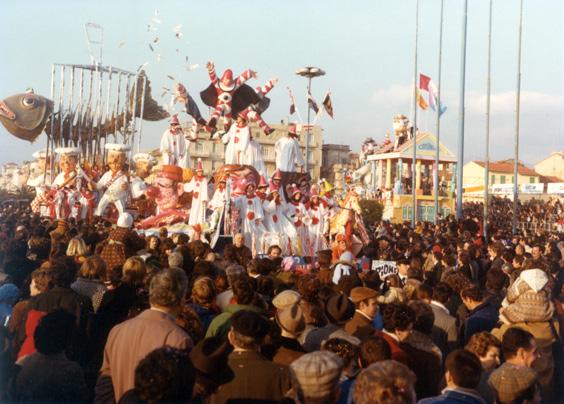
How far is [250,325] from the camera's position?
14.2 ft

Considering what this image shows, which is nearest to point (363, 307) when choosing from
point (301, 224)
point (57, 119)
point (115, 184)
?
point (301, 224)

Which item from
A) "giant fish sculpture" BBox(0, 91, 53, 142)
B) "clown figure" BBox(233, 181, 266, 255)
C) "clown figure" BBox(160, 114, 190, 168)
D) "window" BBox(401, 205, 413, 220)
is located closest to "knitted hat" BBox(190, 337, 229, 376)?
"clown figure" BBox(233, 181, 266, 255)

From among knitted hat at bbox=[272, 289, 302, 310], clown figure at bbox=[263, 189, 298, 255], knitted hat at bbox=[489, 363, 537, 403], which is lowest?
knitted hat at bbox=[489, 363, 537, 403]

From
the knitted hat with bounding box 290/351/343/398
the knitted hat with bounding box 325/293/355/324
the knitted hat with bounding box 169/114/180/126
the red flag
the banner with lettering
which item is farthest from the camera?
the red flag

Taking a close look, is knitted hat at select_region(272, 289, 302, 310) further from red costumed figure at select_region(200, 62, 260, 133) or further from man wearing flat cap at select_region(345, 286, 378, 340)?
red costumed figure at select_region(200, 62, 260, 133)

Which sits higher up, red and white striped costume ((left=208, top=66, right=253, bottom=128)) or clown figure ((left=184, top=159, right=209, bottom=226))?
red and white striped costume ((left=208, top=66, right=253, bottom=128))

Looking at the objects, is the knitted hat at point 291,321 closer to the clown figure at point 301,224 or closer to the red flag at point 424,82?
the clown figure at point 301,224

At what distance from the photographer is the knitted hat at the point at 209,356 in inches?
166

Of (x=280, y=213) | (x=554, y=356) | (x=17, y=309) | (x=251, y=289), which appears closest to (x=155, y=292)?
(x=251, y=289)

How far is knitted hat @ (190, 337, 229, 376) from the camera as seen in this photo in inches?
166

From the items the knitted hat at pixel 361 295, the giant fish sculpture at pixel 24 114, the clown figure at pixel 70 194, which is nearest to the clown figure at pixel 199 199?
the clown figure at pixel 70 194

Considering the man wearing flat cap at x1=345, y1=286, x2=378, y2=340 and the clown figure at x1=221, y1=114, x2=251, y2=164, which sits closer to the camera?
the man wearing flat cap at x1=345, y1=286, x2=378, y2=340

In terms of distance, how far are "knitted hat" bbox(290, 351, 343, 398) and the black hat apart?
0.60 m

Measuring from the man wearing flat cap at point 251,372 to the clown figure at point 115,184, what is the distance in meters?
18.5
